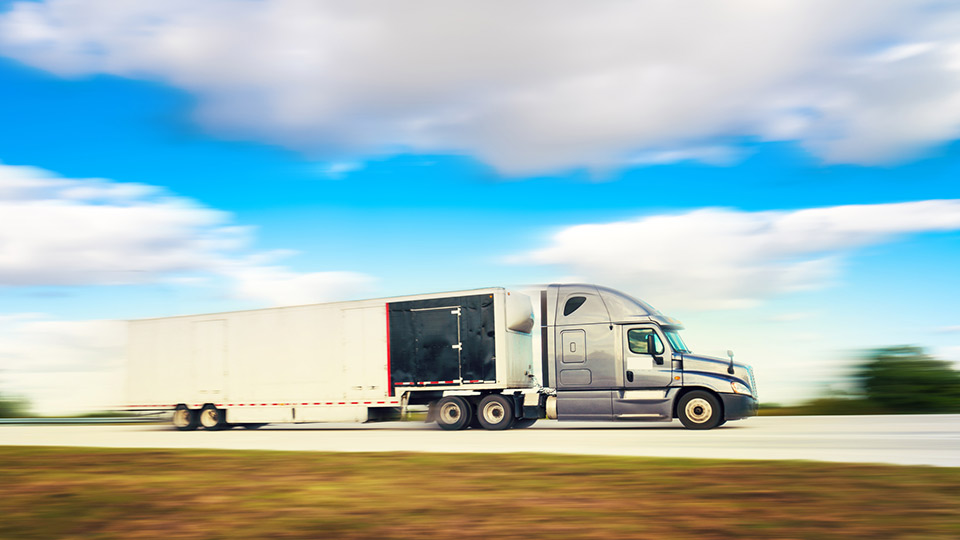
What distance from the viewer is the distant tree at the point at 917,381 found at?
23500mm

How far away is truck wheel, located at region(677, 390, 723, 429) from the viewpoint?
18.8 meters

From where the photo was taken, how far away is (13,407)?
123 ft

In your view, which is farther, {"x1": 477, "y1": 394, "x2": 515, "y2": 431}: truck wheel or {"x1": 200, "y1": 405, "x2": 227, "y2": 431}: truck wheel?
{"x1": 200, "y1": 405, "x2": 227, "y2": 431}: truck wheel

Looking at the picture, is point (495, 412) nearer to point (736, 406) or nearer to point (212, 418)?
point (736, 406)

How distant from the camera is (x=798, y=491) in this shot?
7.54 meters

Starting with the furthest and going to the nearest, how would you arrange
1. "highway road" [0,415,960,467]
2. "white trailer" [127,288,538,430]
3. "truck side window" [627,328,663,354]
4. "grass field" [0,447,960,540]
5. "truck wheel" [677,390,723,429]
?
"white trailer" [127,288,538,430] → "truck side window" [627,328,663,354] → "truck wheel" [677,390,723,429] → "highway road" [0,415,960,467] → "grass field" [0,447,960,540]

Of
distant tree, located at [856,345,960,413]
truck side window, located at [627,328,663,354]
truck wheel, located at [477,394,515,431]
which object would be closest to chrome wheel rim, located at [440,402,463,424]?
truck wheel, located at [477,394,515,431]

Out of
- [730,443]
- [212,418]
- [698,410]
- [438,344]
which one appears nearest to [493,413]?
[438,344]

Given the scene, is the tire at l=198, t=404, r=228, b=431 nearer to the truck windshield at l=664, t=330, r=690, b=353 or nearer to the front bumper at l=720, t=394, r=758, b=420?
the truck windshield at l=664, t=330, r=690, b=353

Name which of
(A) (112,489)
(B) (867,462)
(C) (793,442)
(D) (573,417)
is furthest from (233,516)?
(D) (573,417)

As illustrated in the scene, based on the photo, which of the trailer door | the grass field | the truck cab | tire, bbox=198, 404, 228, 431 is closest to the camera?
the grass field

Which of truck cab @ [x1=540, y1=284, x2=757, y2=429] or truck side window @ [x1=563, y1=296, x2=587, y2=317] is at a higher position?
truck side window @ [x1=563, y1=296, x2=587, y2=317]

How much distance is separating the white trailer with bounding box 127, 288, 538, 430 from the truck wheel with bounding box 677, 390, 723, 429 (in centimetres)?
389

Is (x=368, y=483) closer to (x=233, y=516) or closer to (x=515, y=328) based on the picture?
(x=233, y=516)
